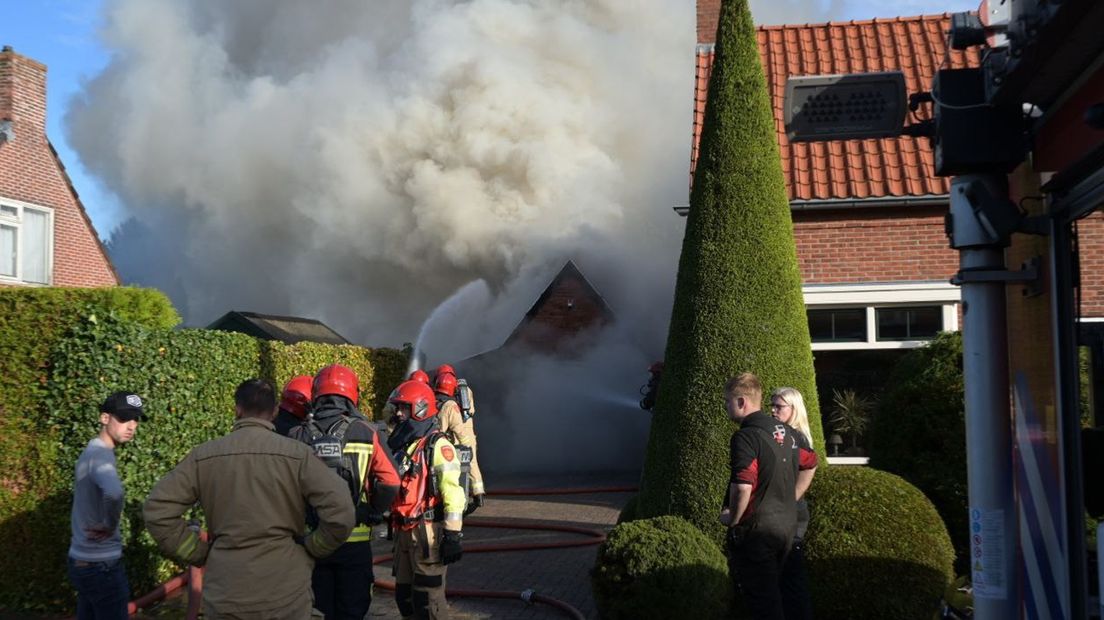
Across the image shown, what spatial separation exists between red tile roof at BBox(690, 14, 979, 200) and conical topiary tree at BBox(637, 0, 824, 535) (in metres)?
2.20

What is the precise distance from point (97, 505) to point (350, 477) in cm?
143

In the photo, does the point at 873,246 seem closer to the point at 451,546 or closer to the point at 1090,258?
the point at 451,546

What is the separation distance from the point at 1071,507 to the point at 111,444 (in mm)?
4553

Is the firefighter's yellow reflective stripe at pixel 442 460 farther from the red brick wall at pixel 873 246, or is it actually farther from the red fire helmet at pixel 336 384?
the red brick wall at pixel 873 246

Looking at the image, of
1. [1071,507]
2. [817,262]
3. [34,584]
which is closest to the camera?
[1071,507]

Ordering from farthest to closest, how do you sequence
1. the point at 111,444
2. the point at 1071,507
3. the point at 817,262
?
the point at 817,262 → the point at 111,444 → the point at 1071,507

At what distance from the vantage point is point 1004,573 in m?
3.18

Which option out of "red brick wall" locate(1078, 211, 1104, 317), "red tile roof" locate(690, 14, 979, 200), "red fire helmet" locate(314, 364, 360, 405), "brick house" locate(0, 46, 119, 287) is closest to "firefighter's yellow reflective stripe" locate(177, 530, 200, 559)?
"red fire helmet" locate(314, 364, 360, 405)

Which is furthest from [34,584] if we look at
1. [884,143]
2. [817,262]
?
[884,143]

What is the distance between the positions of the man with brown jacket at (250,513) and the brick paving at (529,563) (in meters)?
3.24

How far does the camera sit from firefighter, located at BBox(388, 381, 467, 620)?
5699 mm

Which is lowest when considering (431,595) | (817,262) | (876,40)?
(431,595)

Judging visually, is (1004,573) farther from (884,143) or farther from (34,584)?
(884,143)

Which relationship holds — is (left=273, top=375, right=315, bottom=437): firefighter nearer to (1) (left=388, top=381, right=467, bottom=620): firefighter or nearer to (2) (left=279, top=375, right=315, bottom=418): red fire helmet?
(2) (left=279, top=375, right=315, bottom=418): red fire helmet
